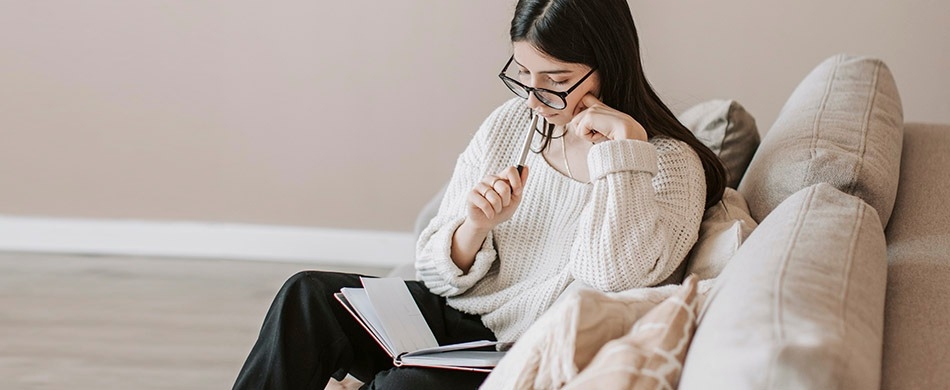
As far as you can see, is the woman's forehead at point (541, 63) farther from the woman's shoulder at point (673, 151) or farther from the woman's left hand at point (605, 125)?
the woman's shoulder at point (673, 151)

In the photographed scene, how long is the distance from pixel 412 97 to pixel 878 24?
4.39 feet

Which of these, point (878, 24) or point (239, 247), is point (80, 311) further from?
point (878, 24)

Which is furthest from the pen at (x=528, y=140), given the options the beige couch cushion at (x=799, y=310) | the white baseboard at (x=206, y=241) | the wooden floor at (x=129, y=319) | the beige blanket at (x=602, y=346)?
the white baseboard at (x=206, y=241)

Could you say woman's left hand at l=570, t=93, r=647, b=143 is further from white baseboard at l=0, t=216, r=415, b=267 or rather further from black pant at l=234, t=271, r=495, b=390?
white baseboard at l=0, t=216, r=415, b=267

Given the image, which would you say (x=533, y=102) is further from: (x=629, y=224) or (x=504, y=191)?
(x=629, y=224)

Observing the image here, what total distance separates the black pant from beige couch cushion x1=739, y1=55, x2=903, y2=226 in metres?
0.57

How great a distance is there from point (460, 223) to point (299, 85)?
1399 mm

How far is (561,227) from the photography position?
1.81m

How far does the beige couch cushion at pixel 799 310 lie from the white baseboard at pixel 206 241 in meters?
2.04

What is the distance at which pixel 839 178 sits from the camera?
1709 mm

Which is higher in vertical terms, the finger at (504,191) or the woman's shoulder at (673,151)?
the woman's shoulder at (673,151)

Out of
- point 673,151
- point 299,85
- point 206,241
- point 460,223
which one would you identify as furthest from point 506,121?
point 206,241

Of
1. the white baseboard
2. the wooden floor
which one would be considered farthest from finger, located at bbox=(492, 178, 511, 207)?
the white baseboard

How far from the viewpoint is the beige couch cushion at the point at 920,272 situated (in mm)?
1158
